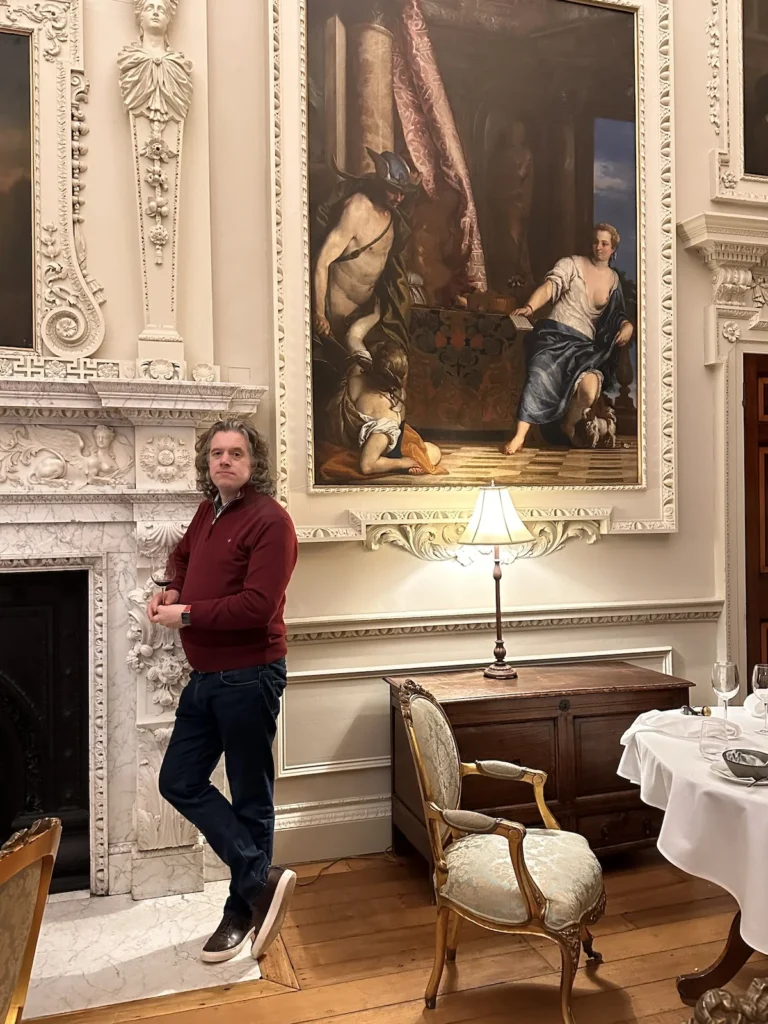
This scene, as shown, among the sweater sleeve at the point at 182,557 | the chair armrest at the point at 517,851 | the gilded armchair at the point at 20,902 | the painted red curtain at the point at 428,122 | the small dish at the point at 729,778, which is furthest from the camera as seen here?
the painted red curtain at the point at 428,122

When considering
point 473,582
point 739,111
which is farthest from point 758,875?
point 739,111

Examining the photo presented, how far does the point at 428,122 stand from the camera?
155 inches

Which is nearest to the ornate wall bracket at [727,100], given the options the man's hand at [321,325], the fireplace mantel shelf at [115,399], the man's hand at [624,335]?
the man's hand at [624,335]

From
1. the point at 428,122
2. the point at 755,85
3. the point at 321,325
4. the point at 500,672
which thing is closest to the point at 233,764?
the point at 500,672

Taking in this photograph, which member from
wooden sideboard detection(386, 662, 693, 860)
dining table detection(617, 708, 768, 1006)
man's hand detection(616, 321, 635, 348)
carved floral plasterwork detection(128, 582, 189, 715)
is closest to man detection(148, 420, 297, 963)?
carved floral plasterwork detection(128, 582, 189, 715)

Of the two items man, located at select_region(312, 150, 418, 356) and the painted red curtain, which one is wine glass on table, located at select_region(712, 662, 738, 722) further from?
the painted red curtain

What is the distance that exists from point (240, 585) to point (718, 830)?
170 cm

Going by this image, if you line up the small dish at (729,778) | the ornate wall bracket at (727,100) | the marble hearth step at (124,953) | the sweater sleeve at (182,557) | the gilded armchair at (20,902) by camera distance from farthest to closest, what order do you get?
the ornate wall bracket at (727,100) < the sweater sleeve at (182,557) < the marble hearth step at (124,953) < the small dish at (729,778) < the gilded armchair at (20,902)

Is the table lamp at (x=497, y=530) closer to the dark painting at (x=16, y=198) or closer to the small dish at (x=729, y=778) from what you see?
the small dish at (x=729, y=778)

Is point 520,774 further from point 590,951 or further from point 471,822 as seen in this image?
point 590,951

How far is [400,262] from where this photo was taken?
3.90 m

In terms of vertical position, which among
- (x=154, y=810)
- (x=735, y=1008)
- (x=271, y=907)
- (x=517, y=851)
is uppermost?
(x=735, y=1008)

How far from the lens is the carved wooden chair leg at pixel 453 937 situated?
2.82 m

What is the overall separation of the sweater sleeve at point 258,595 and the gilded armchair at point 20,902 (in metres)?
1.36
